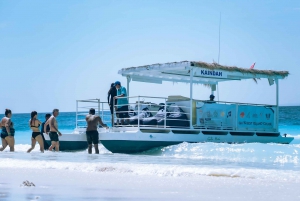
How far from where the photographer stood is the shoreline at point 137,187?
291 inches

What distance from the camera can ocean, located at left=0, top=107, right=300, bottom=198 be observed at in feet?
34.0

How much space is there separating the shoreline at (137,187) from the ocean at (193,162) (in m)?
0.42

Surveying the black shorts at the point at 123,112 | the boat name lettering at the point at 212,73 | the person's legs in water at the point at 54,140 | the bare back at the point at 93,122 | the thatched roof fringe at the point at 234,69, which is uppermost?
the thatched roof fringe at the point at 234,69

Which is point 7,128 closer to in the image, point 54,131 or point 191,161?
point 54,131

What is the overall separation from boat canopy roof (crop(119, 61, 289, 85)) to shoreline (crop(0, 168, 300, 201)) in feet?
23.3

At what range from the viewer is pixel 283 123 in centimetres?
6506

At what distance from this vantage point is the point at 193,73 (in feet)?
57.0

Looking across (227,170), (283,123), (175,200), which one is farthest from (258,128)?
(283,123)

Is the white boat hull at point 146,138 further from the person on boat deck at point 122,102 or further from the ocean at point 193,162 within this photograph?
the person on boat deck at point 122,102

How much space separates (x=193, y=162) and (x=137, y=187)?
15.8 ft

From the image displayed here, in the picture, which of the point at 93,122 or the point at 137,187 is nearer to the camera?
the point at 137,187

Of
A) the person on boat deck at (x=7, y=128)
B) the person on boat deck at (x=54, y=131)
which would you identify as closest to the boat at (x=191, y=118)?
the person on boat deck at (x=54, y=131)

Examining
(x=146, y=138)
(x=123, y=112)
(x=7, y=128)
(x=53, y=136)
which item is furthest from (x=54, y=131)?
(x=146, y=138)

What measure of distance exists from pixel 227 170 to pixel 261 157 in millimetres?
4832
